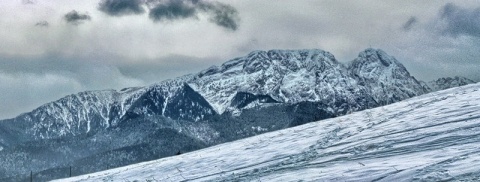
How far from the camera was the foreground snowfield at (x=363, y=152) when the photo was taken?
1614 cm

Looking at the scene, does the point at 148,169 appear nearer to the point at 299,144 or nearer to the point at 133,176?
the point at 133,176

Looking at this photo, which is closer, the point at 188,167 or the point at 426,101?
the point at 188,167

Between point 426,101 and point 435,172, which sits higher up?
point 426,101

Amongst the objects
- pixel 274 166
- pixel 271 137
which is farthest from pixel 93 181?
pixel 274 166

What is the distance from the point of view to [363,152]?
62.1 ft

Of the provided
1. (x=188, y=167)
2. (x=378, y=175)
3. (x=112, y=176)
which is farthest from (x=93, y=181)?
(x=378, y=175)

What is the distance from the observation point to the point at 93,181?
84.6ft

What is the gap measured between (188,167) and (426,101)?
32.8 ft

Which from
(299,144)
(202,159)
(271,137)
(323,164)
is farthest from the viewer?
(271,137)

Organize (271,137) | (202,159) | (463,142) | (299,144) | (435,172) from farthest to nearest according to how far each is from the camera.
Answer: (271,137), (202,159), (299,144), (463,142), (435,172)

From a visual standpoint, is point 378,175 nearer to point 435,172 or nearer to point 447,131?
point 435,172

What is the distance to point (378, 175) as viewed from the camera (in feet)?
52.6

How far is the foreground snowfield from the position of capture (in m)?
16.1

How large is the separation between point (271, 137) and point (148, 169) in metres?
4.84
